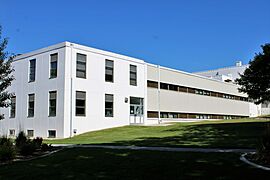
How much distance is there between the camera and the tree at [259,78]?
2050 cm

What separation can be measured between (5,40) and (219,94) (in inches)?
1541

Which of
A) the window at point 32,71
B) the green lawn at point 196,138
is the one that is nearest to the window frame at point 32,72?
the window at point 32,71

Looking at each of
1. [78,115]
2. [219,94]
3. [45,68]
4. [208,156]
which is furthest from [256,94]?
[219,94]

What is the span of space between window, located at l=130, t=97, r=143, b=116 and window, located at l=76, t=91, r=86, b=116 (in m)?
6.55

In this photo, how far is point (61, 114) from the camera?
27781 mm

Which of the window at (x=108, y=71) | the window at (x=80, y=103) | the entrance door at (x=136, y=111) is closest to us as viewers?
the window at (x=80, y=103)

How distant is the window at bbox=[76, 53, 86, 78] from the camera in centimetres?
2927

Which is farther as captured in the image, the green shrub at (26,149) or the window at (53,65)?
the window at (53,65)

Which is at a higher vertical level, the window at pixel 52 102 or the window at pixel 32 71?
the window at pixel 32 71

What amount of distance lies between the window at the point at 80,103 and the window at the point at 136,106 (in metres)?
6.55

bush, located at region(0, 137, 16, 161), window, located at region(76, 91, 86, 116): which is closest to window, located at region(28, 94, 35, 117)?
window, located at region(76, 91, 86, 116)

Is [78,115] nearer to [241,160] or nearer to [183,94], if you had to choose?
[183,94]

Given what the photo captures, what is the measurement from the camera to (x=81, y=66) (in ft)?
96.9

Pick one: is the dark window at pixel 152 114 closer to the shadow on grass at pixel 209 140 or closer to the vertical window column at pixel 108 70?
the vertical window column at pixel 108 70
